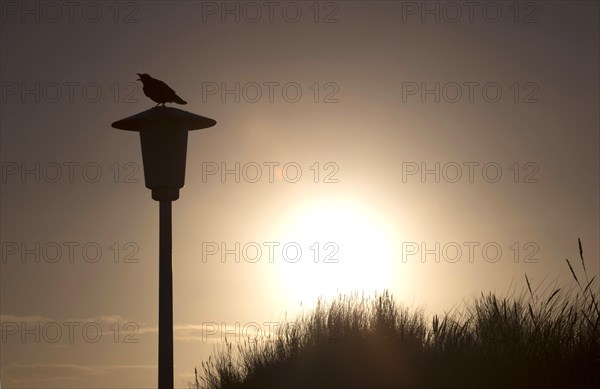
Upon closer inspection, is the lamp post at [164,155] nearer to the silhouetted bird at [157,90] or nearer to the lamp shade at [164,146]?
the lamp shade at [164,146]

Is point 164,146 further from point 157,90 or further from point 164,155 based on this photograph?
point 157,90

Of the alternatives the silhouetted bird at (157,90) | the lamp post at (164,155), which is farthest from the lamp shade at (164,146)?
the silhouetted bird at (157,90)

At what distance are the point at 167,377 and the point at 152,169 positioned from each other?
2306mm

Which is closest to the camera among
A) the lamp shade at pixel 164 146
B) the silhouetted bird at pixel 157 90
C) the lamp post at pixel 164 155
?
the lamp post at pixel 164 155

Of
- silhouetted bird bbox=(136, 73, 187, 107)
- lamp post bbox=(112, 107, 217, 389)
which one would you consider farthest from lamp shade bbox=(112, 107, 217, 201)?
silhouetted bird bbox=(136, 73, 187, 107)

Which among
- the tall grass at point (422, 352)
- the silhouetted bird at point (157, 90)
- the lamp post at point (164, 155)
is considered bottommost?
the tall grass at point (422, 352)

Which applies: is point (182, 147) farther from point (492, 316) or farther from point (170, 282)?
point (492, 316)

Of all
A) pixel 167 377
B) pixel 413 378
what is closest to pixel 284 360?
pixel 413 378

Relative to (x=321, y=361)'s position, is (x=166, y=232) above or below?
above

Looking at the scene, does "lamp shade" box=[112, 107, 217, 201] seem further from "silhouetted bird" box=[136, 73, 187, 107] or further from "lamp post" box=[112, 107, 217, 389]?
"silhouetted bird" box=[136, 73, 187, 107]

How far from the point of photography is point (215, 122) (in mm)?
10609

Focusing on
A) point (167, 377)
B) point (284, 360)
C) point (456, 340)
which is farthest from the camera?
point (284, 360)

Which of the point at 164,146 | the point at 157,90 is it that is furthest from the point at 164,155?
the point at 157,90

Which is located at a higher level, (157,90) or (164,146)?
(157,90)
